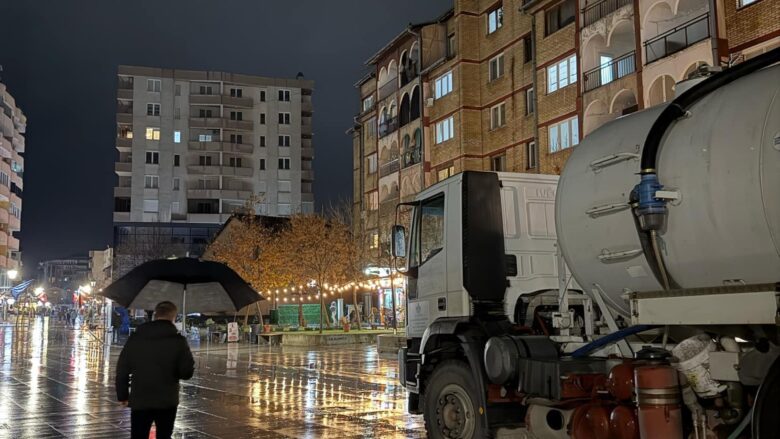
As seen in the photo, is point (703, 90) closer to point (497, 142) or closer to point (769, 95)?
point (769, 95)

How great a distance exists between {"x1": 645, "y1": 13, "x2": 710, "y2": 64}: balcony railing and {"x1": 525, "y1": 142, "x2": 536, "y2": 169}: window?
9.03m

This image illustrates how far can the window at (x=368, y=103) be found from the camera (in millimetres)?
56138

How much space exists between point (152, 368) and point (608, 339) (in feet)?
13.1

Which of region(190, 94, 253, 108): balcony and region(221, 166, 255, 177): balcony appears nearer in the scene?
region(221, 166, 255, 177): balcony

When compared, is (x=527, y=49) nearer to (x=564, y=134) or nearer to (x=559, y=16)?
(x=559, y=16)

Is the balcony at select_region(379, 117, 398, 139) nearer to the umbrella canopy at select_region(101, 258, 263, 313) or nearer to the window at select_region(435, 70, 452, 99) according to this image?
the window at select_region(435, 70, 452, 99)

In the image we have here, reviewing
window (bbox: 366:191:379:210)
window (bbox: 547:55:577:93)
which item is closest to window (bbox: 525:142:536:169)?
window (bbox: 547:55:577:93)

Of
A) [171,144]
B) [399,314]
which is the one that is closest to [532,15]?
[399,314]

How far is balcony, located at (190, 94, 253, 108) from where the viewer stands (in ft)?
343

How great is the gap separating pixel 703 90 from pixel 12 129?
4441 inches

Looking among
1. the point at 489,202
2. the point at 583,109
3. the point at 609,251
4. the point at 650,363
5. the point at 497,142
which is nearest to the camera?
the point at 650,363

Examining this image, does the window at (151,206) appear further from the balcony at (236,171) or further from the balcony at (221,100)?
the balcony at (221,100)

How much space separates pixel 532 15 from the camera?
36.6m

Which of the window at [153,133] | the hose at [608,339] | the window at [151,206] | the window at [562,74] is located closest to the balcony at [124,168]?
the window at [153,133]
